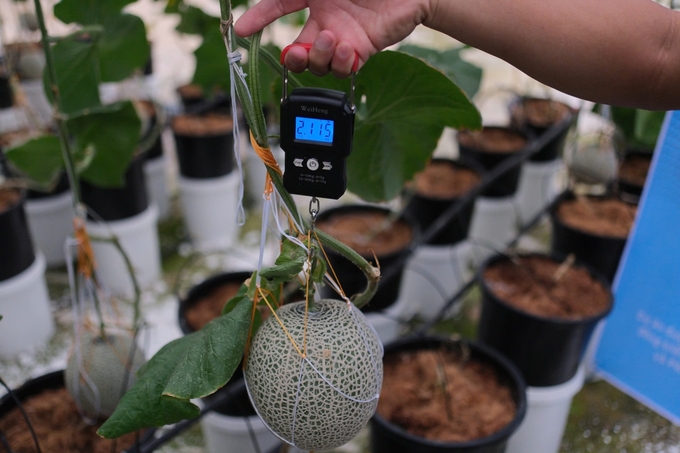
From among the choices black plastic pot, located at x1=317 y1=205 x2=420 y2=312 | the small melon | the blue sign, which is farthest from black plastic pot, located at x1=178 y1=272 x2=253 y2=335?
the blue sign

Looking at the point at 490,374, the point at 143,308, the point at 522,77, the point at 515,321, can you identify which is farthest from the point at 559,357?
the point at 522,77

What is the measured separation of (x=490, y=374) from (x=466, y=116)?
2.37 feet

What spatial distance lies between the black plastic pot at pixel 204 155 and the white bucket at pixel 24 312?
727 millimetres

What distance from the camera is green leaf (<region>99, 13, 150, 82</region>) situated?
1442 mm

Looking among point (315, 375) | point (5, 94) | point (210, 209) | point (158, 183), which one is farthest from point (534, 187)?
point (5, 94)

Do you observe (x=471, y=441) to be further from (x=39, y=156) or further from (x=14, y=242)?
(x=14, y=242)

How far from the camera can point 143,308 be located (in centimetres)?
215

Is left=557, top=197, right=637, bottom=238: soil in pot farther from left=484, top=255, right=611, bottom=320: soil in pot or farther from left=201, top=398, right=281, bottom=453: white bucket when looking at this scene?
left=201, top=398, right=281, bottom=453: white bucket

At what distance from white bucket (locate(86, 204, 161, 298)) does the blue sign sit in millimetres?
1681

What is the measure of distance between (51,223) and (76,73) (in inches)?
45.8

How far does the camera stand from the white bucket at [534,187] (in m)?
2.70

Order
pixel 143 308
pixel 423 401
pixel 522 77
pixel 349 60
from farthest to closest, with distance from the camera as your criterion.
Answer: pixel 522 77 → pixel 143 308 → pixel 423 401 → pixel 349 60

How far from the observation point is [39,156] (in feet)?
4.81

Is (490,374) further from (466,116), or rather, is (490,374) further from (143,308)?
(143,308)
